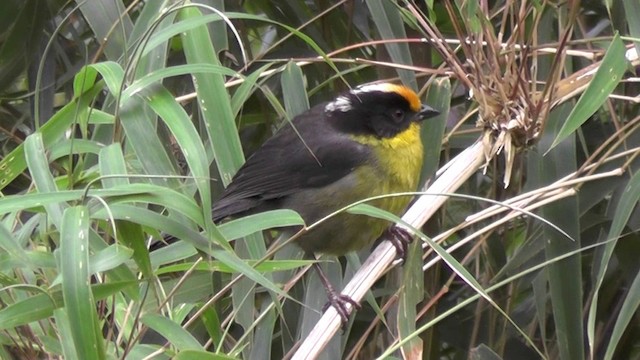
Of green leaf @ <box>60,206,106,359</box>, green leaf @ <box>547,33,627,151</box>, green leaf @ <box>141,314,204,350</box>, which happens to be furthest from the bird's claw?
green leaf @ <box>60,206,106,359</box>

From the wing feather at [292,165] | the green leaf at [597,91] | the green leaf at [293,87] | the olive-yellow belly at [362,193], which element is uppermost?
the green leaf at [293,87]

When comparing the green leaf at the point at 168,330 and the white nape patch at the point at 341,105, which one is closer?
the green leaf at the point at 168,330

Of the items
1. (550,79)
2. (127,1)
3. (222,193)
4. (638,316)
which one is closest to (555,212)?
(550,79)

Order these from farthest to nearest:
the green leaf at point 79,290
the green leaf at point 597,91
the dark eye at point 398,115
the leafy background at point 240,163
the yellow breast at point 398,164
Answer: the dark eye at point 398,115
the yellow breast at point 398,164
the green leaf at point 597,91
the leafy background at point 240,163
the green leaf at point 79,290

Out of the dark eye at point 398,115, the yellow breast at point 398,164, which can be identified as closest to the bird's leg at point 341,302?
the yellow breast at point 398,164

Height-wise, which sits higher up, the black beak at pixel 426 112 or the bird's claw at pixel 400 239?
the black beak at pixel 426 112

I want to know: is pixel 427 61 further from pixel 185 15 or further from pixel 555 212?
pixel 185 15

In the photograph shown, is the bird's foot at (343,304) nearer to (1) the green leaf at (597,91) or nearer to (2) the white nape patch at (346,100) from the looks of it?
(1) the green leaf at (597,91)

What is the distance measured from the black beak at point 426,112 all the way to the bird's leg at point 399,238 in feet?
1.03

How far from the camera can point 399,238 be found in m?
2.85

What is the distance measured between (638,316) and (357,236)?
0.92m

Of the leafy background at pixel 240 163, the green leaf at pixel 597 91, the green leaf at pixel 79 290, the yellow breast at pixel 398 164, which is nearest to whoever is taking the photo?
the green leaf at pixel 79 290

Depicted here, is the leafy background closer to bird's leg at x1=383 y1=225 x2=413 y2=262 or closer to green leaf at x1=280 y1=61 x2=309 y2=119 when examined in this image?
green leaf at x1=280 y1=61 x2=309 y2=119

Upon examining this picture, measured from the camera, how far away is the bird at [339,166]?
3.01m
